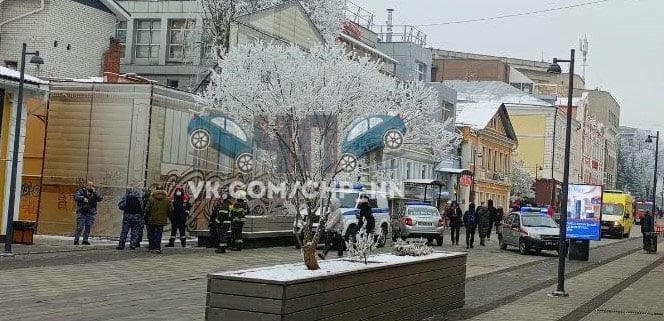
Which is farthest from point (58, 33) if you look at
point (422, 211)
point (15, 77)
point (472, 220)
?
point (472, 220)

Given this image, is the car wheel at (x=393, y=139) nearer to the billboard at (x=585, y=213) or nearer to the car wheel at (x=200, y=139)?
the car wheel at (x=200, y=139)

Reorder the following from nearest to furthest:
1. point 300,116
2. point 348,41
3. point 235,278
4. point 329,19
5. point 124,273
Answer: point 235,278
point 124,273
point 300,116
point 329,19
point 348,41

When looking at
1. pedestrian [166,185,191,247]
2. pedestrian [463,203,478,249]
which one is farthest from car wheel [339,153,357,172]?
pedestrian [166,185,191,247]

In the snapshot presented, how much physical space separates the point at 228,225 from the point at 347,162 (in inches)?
768

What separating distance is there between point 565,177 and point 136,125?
15.3 m

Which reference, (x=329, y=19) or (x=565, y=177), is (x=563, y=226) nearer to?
(x=565, y=177)

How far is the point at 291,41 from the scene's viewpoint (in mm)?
47094

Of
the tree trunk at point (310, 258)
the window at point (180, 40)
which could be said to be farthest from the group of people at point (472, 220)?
the tree trunk at point (310, 258)

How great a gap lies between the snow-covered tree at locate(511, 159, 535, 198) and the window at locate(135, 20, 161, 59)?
34671mm

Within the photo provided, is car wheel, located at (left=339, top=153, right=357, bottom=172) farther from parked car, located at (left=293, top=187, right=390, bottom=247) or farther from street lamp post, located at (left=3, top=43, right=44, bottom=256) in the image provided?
street lamp post, located at (left=3, top=43, right=44, bottom=256)

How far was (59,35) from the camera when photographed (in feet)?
125

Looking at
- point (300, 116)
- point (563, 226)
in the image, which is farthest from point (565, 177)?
point (300, 116)

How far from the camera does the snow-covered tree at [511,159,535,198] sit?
72125mm

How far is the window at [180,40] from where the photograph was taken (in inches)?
1881
